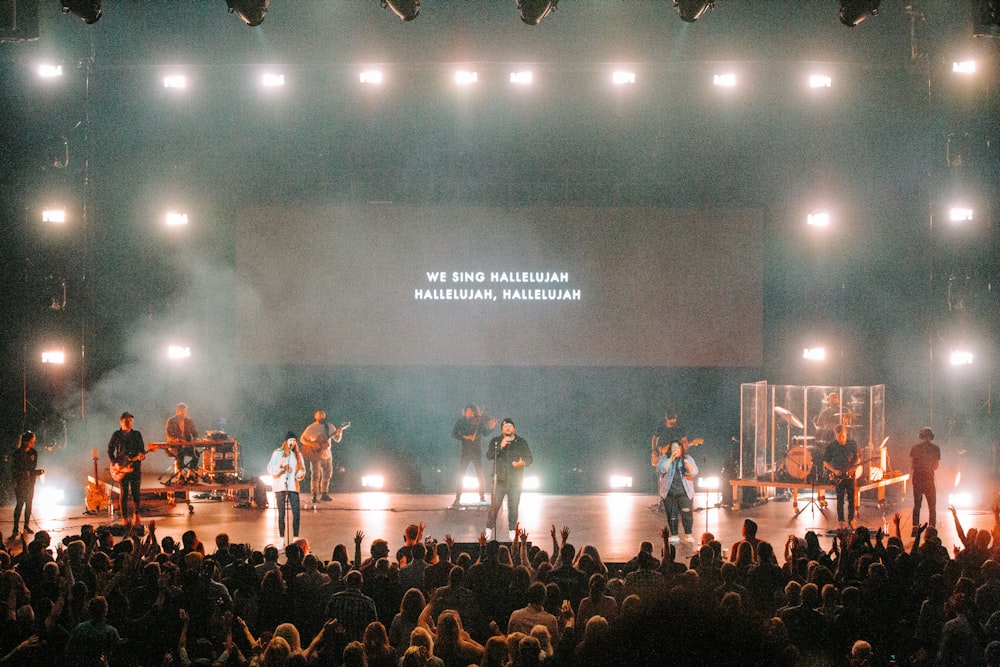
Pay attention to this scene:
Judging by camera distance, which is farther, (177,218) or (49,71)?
(177,218)

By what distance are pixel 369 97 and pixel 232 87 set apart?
2.31 metres

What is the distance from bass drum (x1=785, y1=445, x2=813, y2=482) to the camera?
13922 millimetres

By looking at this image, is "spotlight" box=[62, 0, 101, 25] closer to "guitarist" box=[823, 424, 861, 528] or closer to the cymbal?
"guitarist" box=[823, 424, 861, 528]

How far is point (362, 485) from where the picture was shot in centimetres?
1566

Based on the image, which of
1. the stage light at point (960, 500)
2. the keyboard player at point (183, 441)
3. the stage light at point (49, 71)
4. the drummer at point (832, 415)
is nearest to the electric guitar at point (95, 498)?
the keyboard player at point (183, 441)

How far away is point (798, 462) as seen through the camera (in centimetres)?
1402

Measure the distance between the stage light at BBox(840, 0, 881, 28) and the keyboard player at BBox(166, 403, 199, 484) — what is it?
35.3ft

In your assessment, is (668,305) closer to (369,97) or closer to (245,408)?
(369,97)

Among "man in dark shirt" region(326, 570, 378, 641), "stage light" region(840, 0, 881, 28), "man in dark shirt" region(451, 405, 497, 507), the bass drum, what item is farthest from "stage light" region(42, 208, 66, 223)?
the bass drum

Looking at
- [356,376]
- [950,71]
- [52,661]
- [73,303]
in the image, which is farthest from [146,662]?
[950,71]

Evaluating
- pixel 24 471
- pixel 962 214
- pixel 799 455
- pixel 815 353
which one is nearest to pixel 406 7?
pixel 24 471

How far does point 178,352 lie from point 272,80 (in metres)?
4.89

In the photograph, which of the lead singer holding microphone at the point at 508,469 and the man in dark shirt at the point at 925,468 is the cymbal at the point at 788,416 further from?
the lead singer holding microphone at the point at 508,469

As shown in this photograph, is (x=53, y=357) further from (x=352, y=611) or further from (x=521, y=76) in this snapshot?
(x=352, y=611)
